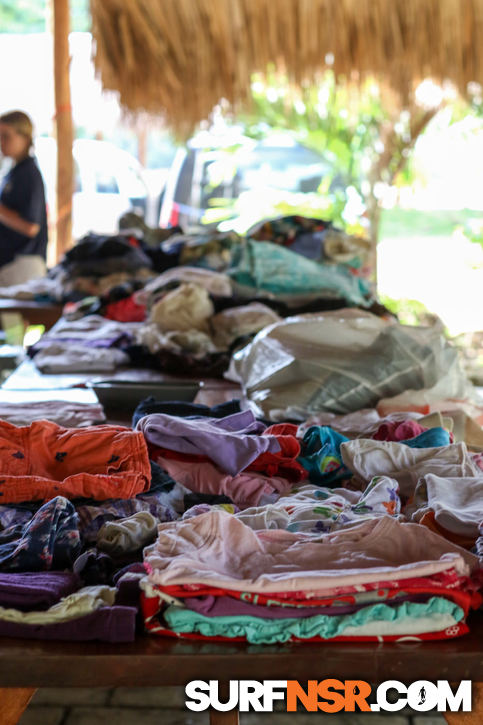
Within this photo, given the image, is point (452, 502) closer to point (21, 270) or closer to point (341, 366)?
point (341, 366)

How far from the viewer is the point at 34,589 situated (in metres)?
1.25

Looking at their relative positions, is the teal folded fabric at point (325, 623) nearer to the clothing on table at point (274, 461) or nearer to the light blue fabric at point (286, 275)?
the clothing on table at point (274, 461)

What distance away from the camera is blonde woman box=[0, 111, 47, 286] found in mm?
5023

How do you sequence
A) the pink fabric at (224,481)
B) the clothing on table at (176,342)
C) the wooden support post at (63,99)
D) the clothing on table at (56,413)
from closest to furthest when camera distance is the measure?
the pink fabric at (224,481) < the clothing on table at (56,413) < the clothing on table at (176,342) < the wooden support post at (63,99)

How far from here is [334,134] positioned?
6.20 metres

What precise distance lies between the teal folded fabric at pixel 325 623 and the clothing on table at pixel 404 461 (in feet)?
1.57

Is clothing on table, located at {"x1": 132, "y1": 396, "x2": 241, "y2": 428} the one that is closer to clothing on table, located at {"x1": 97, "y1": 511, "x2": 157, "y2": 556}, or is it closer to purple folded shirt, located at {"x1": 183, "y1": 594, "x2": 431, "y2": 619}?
clothing on table, located at {"x1": 97, "y1": 511, "x2": 157, "y2": 556}

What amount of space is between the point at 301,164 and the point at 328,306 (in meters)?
4.41

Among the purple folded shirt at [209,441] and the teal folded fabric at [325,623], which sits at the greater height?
the purple folded shirt at [209,441]

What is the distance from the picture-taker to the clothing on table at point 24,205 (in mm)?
5027

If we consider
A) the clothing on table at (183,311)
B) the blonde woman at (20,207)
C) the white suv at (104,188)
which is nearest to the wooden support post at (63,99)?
the blonde woman at (20,207)

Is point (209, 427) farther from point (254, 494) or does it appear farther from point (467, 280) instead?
point (467, 280)

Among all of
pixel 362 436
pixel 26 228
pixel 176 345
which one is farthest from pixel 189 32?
pixel 362 436

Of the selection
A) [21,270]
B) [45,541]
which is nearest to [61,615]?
[45,541]
